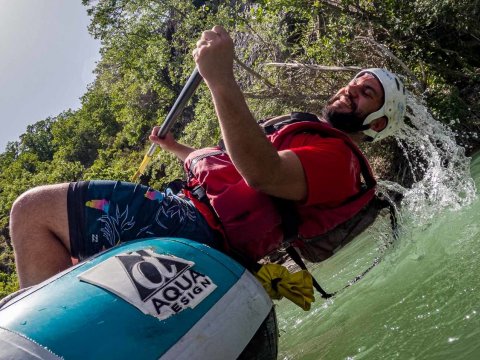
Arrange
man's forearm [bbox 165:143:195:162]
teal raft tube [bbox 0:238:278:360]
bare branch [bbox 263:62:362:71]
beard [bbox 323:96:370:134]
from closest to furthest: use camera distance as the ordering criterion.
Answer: teal raft tube [bbox 0:238:278:360] < beard [bbox 323:96:370:134] < man's forearm [bbox 165:143:195:162] < bare branch [bbox 263:62:362:71]

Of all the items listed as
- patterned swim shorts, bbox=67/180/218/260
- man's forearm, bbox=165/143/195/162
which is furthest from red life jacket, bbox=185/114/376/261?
man's forearm, bbox=165/143/195/162

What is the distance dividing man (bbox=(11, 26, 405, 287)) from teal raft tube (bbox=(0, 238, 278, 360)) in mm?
286

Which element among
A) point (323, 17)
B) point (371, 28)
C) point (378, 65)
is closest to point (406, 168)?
point (378, 65)

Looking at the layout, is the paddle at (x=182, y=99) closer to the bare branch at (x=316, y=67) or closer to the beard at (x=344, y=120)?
the beard at (x=344, y=120)

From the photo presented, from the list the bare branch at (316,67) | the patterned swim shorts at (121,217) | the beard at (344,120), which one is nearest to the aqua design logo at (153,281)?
the patterned swim shorts at (121,217)

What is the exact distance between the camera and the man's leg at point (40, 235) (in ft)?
7.09

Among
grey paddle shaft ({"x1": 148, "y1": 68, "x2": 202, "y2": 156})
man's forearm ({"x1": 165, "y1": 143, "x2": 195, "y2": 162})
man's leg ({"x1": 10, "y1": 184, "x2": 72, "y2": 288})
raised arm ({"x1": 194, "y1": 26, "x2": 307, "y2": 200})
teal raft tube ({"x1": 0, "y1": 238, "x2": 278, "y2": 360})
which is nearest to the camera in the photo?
teal raft tube ({"x1": 0, "y1": 238, "x2": 278, "y2": 360})

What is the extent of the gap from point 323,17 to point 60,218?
28.6ft

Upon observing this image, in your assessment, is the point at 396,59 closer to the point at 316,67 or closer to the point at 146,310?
the point at 316,67

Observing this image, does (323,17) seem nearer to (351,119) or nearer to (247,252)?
(351,119)

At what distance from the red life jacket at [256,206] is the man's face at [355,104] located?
514mm

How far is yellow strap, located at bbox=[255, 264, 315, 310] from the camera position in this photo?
2402 mm

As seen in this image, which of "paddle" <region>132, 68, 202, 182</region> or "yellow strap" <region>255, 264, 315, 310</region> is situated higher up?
"paddle" <region>132, 68, 202, 182</region>

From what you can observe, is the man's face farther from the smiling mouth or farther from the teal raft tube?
the teal raft tube
